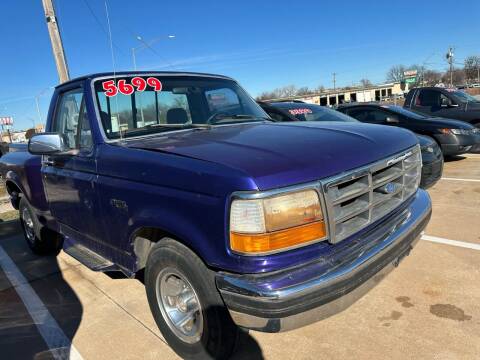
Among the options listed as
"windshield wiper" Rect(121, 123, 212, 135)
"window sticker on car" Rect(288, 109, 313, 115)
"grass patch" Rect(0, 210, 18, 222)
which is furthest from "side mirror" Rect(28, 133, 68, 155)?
"grass patch" Rect(0, 210, 18, 222)

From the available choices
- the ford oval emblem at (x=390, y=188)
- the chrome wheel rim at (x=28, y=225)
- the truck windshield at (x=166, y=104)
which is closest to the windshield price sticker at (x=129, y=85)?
the truck windshield at (x=166, y=104)

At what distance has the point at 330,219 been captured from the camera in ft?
7.37

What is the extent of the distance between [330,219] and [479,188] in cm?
547

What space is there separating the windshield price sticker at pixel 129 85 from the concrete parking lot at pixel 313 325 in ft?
6.29

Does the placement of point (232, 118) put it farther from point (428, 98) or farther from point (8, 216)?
point (428, 98)

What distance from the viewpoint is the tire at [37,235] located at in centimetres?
502

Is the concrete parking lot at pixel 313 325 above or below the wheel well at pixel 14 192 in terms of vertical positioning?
below

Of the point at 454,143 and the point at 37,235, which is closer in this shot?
the point at 37,235

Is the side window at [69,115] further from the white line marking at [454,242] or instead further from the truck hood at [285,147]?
the white line marking at [454,242]

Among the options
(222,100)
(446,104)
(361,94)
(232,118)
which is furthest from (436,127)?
(361,94)

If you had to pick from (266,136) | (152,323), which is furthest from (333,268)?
(152,323)

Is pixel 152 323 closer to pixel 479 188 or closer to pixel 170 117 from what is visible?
pixel 170 117

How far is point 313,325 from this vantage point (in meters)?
3.06

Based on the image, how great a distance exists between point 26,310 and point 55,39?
7.54 m
